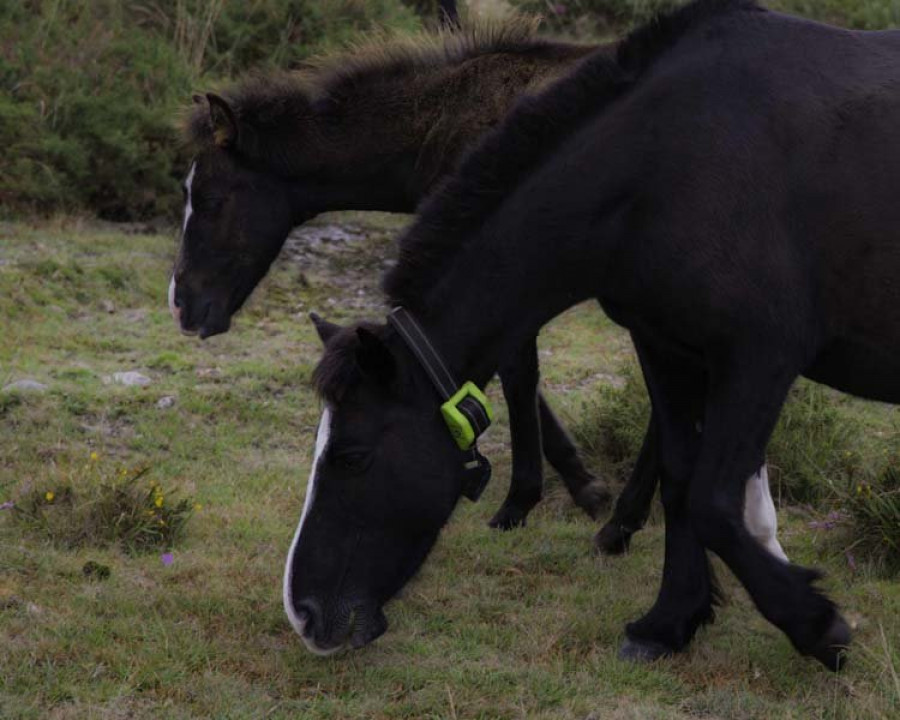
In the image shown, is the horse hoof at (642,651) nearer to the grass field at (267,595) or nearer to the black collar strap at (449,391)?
the grass field at (267,595)

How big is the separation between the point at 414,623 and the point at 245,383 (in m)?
2.98

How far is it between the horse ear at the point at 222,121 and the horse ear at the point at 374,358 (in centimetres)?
205

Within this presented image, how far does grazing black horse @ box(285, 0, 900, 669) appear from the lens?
12.0ft

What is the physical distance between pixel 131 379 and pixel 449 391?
3692mm

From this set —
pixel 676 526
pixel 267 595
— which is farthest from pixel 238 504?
pixel 676 526

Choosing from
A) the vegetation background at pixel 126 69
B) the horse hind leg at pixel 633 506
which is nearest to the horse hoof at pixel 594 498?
the horse hind leg at pixel 633 506

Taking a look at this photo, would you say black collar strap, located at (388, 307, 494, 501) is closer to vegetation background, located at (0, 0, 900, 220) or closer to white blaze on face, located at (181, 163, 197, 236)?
white blaze on face, located at (181, 163, 197, 236)

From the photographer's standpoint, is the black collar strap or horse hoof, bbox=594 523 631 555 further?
horse hoof, bbox=594 523 631 555

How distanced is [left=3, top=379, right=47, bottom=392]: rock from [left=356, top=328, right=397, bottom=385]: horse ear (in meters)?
3.41

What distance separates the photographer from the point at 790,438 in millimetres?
5793

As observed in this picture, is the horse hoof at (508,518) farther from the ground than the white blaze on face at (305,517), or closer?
closer

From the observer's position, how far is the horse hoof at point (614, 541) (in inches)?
205

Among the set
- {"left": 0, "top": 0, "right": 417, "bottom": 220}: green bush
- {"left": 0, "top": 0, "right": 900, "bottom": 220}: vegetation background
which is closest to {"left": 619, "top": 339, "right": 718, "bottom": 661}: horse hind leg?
{"left": 0, "top": 0, "right": 900, "bottom": 220}: vegetation background

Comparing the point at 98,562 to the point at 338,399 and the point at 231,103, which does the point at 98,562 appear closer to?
the point at 338,399
